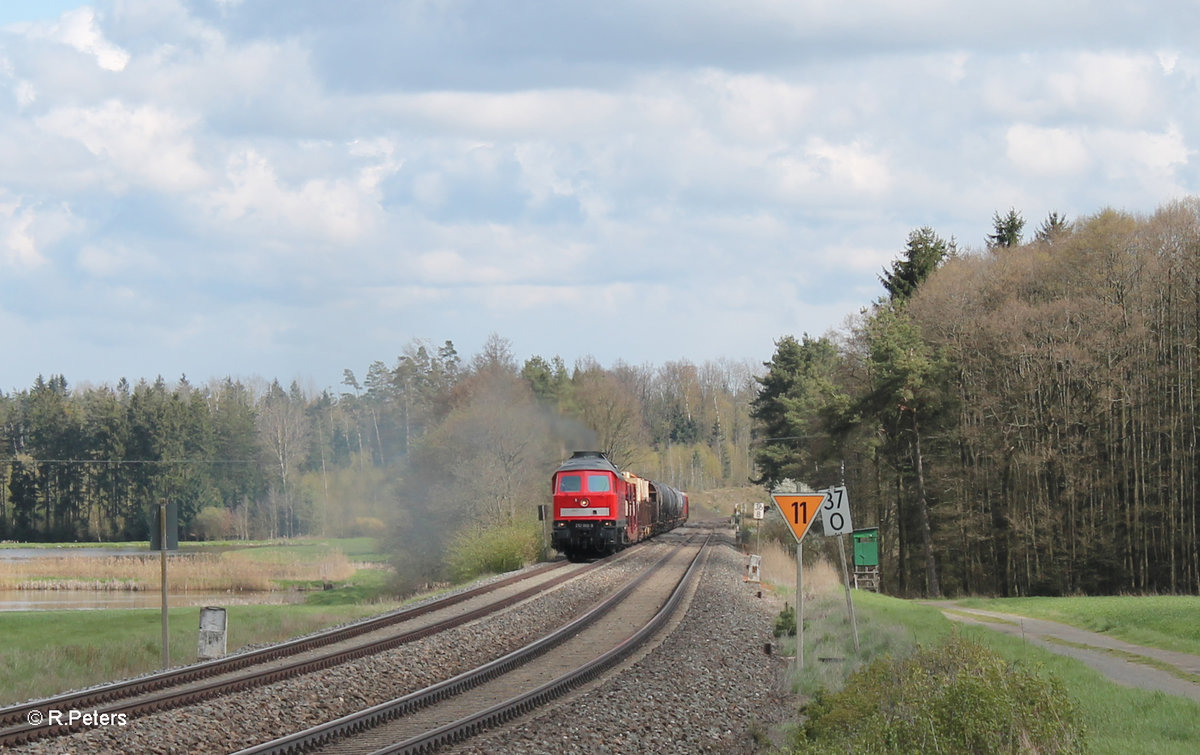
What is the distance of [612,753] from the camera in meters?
10.6

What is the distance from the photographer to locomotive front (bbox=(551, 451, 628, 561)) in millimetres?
38562

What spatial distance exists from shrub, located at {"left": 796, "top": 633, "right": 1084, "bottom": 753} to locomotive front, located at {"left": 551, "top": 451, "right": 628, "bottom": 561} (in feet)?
93.8

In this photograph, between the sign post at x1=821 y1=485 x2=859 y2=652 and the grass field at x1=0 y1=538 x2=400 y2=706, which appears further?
the grass field at x1=0 y1=538 x2=400 y2=706

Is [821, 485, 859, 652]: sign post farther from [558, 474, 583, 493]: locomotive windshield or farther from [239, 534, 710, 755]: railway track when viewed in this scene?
[558, 474, 583, 493]: locomotive windshield

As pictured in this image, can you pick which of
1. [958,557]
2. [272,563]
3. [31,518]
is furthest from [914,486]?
[31,518]

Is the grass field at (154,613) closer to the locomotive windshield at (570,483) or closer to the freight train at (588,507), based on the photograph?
the freight train at (588,507)

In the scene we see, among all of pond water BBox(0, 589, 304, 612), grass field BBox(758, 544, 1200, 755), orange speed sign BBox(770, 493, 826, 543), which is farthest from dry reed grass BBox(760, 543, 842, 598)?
pond water BBox(0, 589, 304, 612)

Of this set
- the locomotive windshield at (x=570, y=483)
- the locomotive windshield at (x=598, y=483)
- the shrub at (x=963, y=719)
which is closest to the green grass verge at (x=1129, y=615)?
the shrub at (x=963, y=719)

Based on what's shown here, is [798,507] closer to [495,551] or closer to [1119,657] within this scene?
[1119,657]

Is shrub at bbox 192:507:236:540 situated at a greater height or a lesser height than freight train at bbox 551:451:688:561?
lesser

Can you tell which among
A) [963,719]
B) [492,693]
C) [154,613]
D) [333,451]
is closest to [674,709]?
[492,693]

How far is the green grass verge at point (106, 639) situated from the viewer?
62.0 ft

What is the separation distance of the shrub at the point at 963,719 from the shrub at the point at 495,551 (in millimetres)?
31000

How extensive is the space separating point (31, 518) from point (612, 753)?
325 ft
